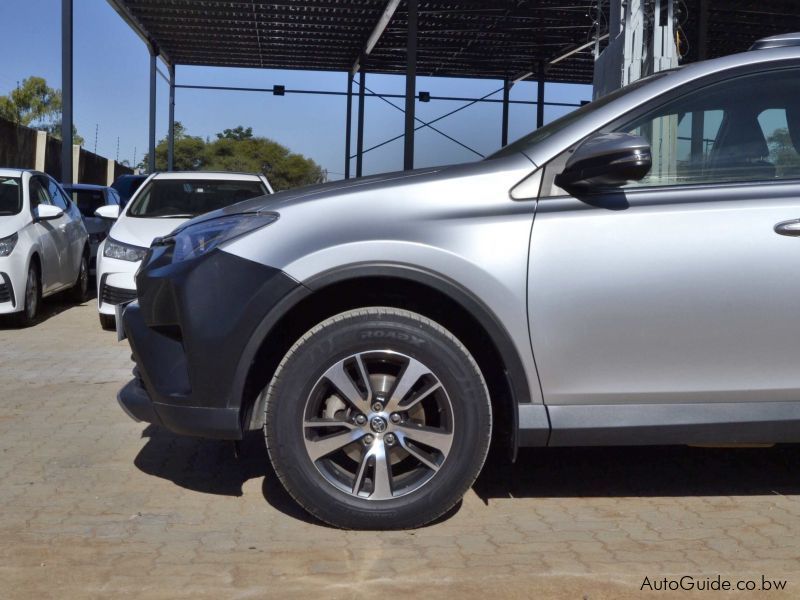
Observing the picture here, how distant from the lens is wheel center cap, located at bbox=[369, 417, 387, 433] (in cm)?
383

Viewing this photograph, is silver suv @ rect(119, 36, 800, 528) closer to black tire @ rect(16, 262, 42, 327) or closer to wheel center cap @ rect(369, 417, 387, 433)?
wheel center cap @ rect(369, 417, 387, 433)

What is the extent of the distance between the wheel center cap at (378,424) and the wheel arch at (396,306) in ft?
1.55

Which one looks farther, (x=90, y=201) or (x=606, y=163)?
(x=90, y=201)

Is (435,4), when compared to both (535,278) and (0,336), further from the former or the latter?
(535,278)

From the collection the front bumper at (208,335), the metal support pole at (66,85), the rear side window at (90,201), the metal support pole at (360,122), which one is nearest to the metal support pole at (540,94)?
the metal support pole at (360,122)

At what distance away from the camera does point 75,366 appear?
797cm

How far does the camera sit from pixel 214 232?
13.1 ft

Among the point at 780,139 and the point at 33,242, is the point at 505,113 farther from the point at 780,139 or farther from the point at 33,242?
the point at 780,139

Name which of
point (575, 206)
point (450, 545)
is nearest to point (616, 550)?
point (450, 545)

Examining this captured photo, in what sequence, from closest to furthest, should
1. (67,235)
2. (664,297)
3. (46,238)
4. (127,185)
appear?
(664,297)
(46,238)
(67,235)
(127,185)

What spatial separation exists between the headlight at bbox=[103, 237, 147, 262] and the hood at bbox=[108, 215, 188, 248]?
44 mm

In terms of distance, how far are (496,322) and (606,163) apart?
694mm

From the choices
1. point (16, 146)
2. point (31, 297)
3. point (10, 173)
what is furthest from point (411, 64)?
point (16, 146)

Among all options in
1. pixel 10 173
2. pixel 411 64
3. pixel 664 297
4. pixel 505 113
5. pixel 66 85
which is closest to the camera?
pixel 664 297
